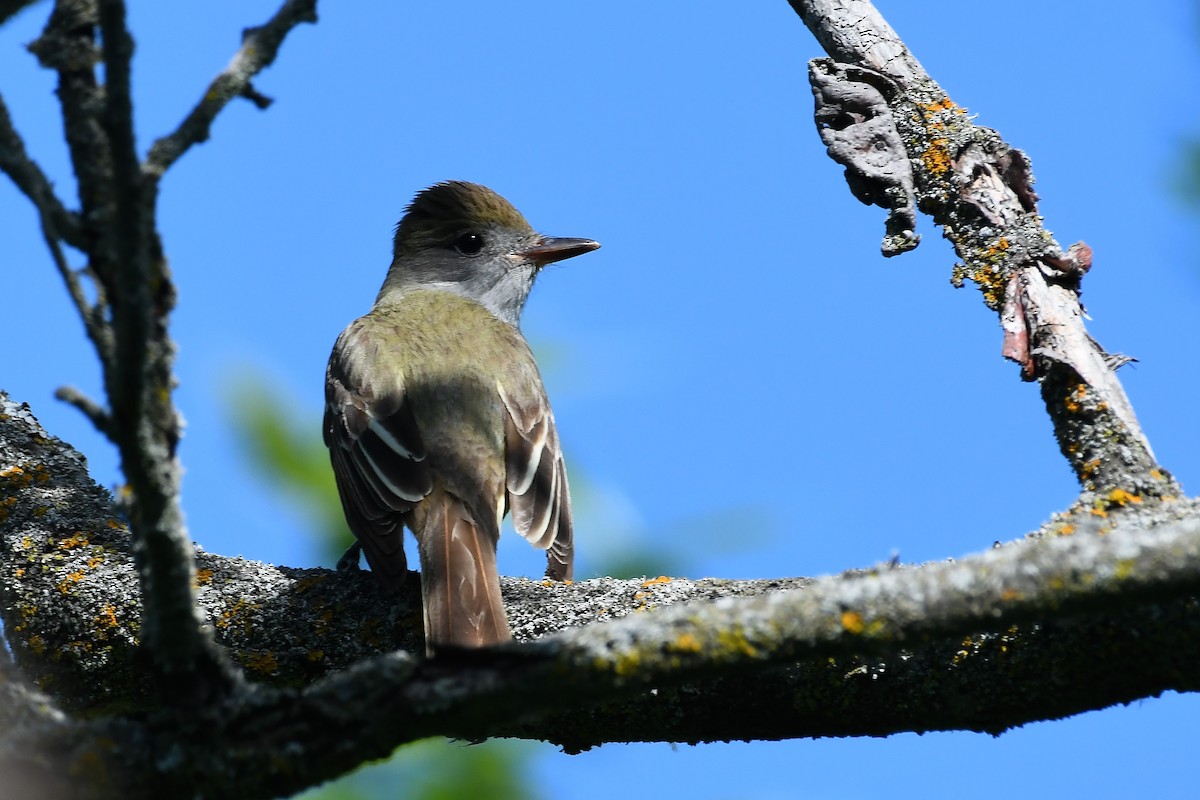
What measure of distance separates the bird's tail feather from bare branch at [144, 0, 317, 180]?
74.2 inches

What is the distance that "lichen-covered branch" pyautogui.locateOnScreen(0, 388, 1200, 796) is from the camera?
92.7 inches

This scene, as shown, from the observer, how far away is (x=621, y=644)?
7.80 feet

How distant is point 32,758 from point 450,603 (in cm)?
201

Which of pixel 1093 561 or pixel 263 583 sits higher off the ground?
pixel 263 583

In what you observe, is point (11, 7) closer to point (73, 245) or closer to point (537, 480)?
point (73, 245)

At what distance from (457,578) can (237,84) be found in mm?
2306

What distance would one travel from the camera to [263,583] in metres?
4.39

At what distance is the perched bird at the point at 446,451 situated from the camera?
4566 mm

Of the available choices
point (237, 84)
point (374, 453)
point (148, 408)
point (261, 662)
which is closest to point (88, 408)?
point (148, 408)

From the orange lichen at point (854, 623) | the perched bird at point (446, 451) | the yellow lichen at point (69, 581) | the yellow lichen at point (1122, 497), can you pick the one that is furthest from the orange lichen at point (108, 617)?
the yellow lichen at point (1122, 497)

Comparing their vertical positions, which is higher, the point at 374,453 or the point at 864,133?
the point at 864,133

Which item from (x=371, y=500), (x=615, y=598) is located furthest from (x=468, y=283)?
(x=615, y=598)

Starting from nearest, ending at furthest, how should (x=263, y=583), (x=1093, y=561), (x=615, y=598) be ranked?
(x=1093, y=561) → (x=615, y=598) → (x=263, y=583)

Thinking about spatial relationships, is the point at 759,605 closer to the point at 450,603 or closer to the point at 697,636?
the point at 697,636
